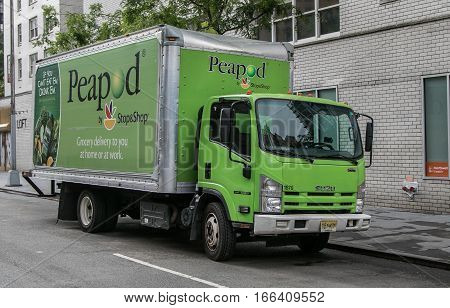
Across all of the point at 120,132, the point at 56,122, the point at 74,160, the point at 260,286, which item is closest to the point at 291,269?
the point at 260,286

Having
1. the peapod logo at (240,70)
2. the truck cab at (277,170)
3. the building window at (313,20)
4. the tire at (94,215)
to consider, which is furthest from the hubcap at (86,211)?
the building window at (313,20)

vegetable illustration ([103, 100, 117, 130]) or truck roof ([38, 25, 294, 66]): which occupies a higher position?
truck roof ([38, 25, 294, 66])

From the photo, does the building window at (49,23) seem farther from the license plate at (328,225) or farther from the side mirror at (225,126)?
the license plate at (328,225)

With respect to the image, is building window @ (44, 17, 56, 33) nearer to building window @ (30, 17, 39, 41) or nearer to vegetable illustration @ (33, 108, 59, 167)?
vegetable illustration @ (33, 108, 59, 167)

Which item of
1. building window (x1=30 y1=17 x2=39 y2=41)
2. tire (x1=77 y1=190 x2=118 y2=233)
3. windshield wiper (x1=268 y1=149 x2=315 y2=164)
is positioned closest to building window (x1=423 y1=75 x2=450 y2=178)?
windshield wiper (x1=268 y1=149 x2=315 y2=164)

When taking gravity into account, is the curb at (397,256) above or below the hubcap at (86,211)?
below

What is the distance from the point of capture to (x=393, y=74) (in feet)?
49.5

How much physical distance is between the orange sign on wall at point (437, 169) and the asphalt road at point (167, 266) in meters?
5.45

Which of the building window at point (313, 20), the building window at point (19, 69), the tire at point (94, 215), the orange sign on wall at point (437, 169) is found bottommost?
the tire at point (94, 215)

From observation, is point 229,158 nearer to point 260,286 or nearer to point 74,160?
point 260,286

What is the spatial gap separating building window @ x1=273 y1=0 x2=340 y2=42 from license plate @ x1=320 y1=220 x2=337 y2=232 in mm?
9438

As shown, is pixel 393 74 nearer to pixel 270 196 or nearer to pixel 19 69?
pixel 270 196

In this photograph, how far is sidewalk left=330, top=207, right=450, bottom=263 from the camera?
9.45m

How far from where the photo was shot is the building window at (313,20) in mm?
16969
